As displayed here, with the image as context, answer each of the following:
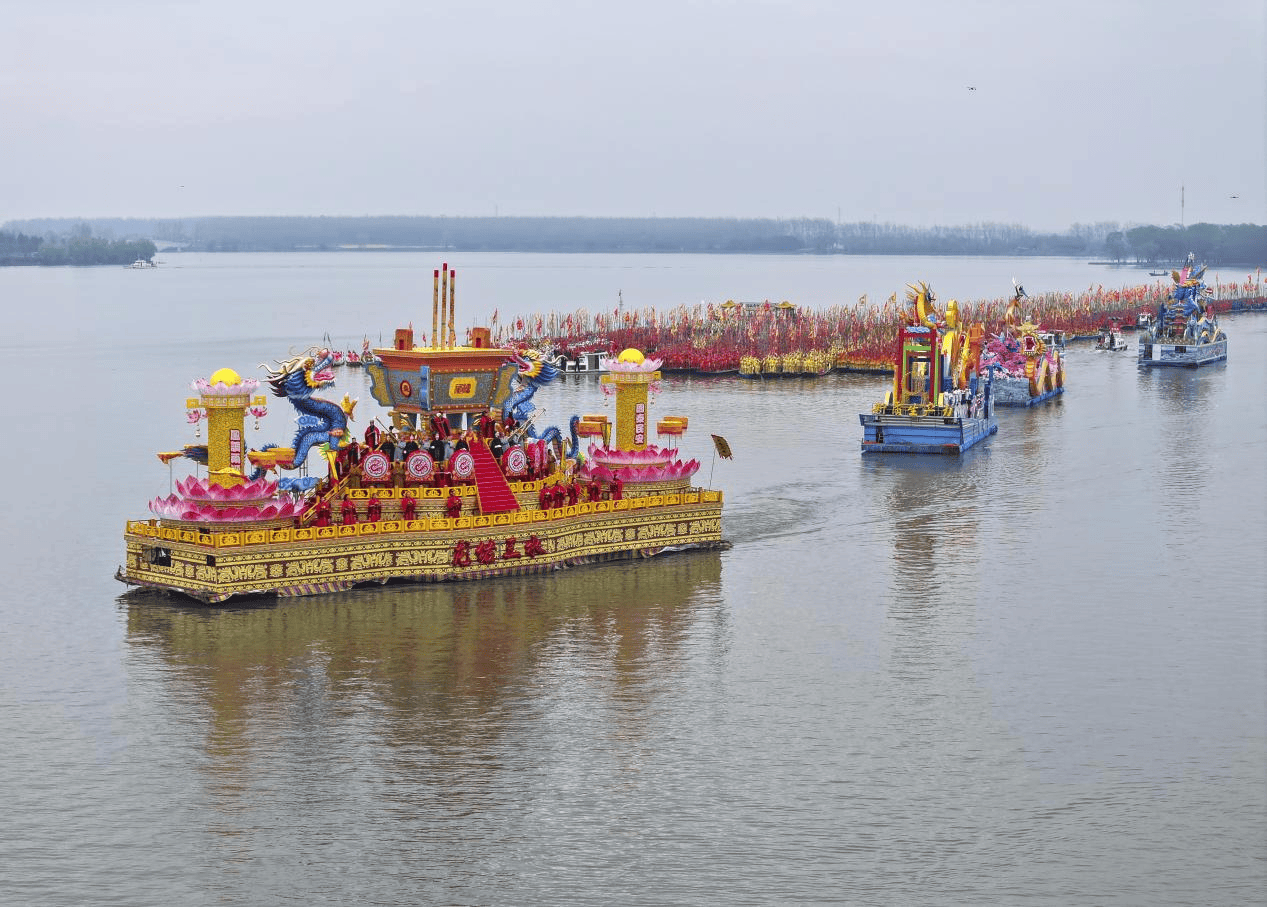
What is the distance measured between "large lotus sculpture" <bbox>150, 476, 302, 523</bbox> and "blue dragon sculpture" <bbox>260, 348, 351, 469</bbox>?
234 cm

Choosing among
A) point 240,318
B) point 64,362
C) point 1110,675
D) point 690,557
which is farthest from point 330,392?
point 240,318

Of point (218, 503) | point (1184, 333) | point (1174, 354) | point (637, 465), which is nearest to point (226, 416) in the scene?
point (218, 503)

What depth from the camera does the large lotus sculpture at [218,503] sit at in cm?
3953

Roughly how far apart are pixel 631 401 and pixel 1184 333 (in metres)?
73.8

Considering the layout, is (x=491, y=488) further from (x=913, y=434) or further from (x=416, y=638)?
(x=913, y=434)

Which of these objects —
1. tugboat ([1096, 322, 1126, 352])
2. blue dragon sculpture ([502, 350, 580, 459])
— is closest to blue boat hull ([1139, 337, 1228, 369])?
tugboat ([1096, 322, 1126, 352])

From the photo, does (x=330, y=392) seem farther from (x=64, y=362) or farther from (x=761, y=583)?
(x=761, y=583)

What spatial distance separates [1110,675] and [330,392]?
190 feet

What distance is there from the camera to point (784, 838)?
27.1m

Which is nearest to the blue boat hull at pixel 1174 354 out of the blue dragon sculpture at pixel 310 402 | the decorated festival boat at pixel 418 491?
the decorated festival boat at pixel 418 491

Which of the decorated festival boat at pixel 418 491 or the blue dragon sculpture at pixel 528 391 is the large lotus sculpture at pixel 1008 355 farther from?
the blue dragon sculpture at pixel 528 391

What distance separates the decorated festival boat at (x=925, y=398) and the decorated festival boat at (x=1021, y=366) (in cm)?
1386

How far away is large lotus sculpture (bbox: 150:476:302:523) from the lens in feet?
130

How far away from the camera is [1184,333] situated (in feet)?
370
